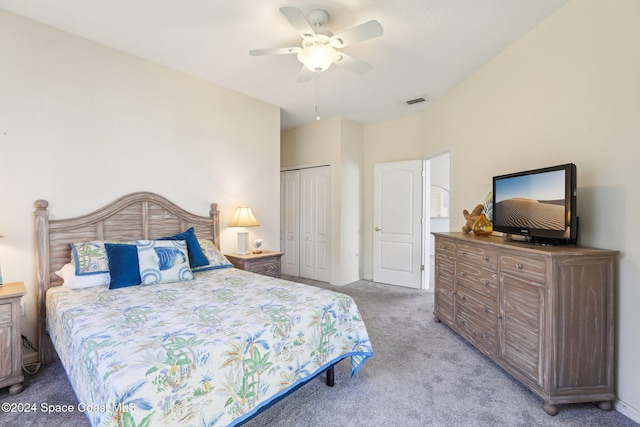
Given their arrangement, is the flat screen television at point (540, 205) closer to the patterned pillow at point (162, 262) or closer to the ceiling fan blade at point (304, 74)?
the ceiling fan blade at point (304, 74)

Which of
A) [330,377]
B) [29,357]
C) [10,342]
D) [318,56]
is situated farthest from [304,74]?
[29,357]

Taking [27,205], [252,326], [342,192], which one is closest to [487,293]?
[252,326]

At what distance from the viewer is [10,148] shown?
235cm

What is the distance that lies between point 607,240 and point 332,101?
3324 millimetres

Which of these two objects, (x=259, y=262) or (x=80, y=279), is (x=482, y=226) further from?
(x=80, y=279)

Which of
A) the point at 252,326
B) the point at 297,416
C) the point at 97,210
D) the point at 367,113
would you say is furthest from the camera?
the point at 367,113

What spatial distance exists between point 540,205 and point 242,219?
2976 mm

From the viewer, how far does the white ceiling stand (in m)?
2.25

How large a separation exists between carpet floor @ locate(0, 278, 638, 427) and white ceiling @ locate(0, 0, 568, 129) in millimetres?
2789

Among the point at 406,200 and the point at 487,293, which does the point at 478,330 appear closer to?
the point at 487,293

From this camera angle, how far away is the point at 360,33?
207 centimetres

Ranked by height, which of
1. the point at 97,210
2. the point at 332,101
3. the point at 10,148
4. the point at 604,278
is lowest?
the point at 604,278

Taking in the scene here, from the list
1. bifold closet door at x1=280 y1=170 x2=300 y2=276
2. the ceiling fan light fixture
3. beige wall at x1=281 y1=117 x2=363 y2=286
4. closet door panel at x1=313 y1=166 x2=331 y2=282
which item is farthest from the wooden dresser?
bifold closet door at x1=280 y1=170 x2=300 y2=276

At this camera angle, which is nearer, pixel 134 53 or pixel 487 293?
pixel 487 293
